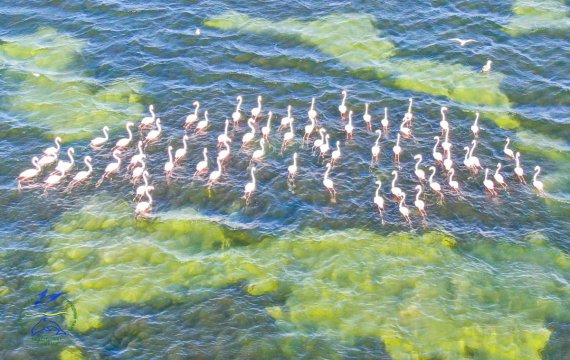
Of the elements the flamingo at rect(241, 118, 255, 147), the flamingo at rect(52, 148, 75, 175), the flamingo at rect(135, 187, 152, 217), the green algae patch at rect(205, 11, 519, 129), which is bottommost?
the flamingo at rect(135, 187, 152, 217)

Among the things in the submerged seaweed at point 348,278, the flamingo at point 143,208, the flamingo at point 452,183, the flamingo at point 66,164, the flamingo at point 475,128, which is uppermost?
the flamingo at point 475,128

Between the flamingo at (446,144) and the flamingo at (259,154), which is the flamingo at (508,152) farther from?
the flamingo at (259,154)

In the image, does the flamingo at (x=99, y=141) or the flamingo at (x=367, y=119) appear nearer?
the flamingo at (x=99, y=141)

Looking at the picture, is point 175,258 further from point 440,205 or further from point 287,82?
point 287,82

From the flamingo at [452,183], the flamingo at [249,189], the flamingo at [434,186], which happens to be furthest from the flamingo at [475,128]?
the flamingo at [249,189]

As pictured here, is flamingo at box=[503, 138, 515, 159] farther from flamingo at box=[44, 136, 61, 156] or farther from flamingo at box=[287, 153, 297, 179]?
flamingo at box=[44, 136, 61, 156]

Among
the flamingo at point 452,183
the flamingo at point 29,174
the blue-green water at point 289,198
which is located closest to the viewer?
the blue-green water at point 289,198

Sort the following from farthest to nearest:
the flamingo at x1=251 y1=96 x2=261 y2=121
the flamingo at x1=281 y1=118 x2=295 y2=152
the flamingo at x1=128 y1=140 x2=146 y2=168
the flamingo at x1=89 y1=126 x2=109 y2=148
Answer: the flamingo at x1=251 y1=96 x2=261 y2=121 < the flamingo at x1=89 y1=126 x2=109 y2=148 < the flamingo at x1=281 y1=118 x2=295 y2=152 < the flamingo at x1=128 y1=140 x2=146 y2=168

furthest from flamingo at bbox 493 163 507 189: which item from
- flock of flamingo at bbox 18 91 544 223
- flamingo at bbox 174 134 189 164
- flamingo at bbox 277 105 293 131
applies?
flamingo at bbox 174 134 189 164
